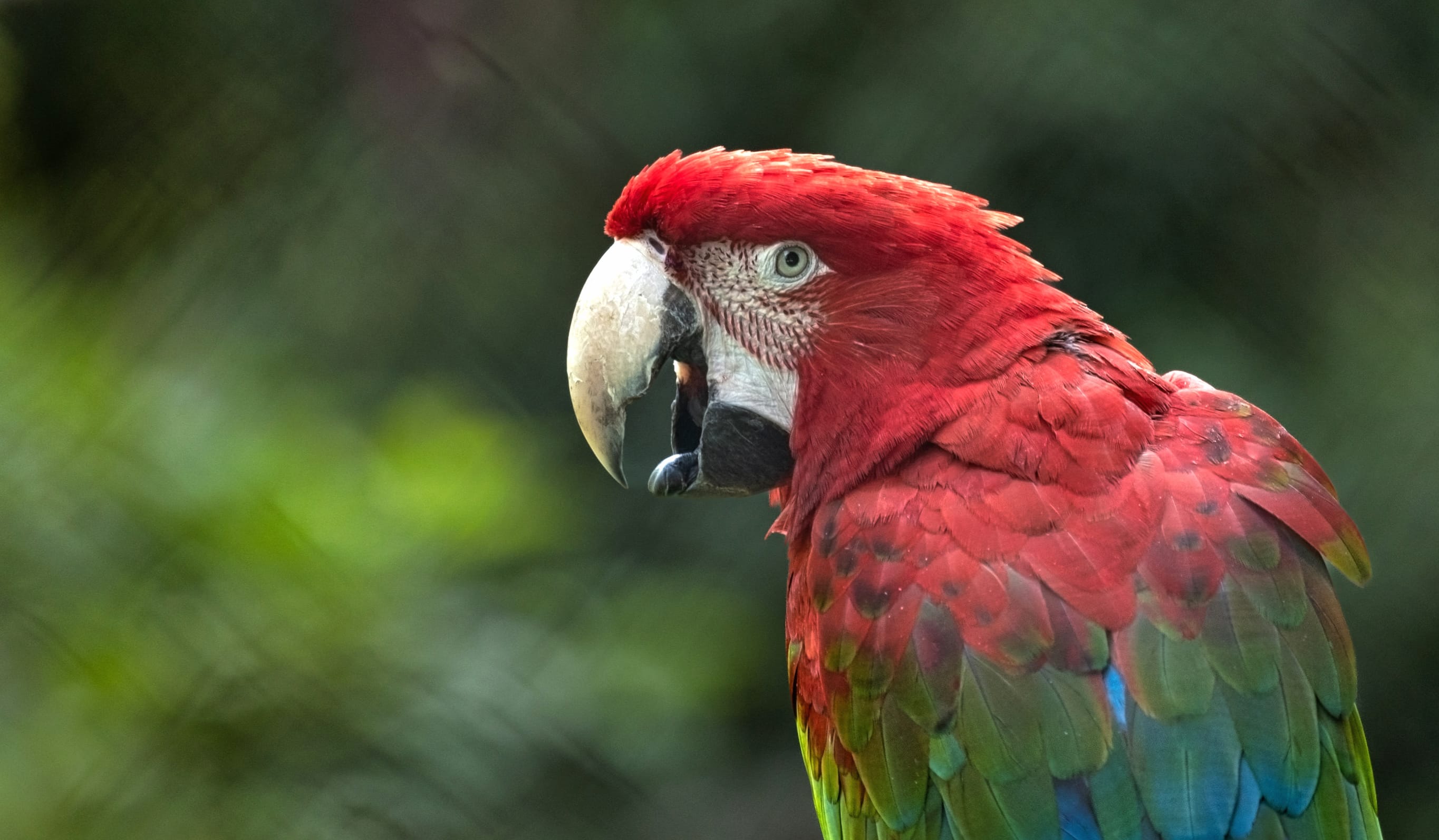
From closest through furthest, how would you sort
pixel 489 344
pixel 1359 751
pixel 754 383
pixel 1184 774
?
pixel 1184 774, pixel 1359 751, pixel 754 383, pixel 489 344

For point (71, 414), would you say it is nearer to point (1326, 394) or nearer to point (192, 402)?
point (192, 402)

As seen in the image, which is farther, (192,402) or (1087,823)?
(192,402)

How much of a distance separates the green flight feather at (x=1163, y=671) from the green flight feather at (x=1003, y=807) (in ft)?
0.32

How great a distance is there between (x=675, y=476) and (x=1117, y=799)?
51 cm

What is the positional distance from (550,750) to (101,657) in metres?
0.62

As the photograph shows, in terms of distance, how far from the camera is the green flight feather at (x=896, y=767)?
103cm

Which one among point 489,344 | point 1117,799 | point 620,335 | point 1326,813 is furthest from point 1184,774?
point 489,344

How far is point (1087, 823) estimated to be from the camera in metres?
0.97

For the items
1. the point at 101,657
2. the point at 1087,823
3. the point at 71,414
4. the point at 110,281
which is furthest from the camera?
the point at 110,281

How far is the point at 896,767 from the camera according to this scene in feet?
3.43

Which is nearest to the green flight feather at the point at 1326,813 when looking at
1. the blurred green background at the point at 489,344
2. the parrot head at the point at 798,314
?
the parrot head at the point at 798,314

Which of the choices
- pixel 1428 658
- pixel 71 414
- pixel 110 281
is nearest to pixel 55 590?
pixel 71 414

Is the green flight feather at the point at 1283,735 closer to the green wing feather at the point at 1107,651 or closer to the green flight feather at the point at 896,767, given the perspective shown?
the green wing feather at the point at 1107,651

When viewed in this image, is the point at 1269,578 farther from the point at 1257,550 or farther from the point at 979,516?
the point at 979,516
